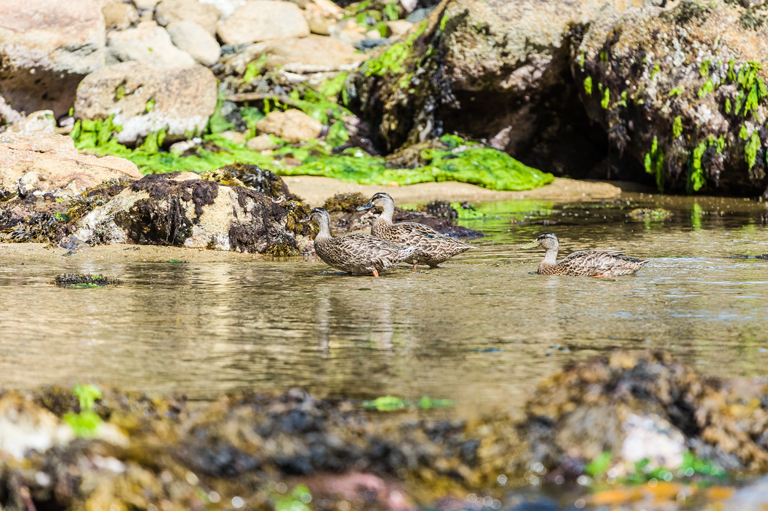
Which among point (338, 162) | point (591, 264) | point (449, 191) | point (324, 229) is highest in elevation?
point (338, 162)

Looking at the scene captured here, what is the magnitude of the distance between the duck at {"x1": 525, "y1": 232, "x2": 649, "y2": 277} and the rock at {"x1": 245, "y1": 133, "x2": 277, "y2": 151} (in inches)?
551

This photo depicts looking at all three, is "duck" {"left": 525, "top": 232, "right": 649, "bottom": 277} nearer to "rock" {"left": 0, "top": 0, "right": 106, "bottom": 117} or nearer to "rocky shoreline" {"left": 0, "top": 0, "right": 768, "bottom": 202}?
"rocky shoreline" {"left": 0, "top": 0, "right": 768, "bottom": 202}

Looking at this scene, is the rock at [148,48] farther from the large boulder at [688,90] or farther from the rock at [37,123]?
the large boulder at [688,90]

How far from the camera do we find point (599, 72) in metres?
21.9

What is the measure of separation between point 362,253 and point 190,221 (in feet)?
12.6

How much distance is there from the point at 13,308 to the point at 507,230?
351 inches

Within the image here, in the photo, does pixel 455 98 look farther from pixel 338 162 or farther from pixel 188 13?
pixel 188 13

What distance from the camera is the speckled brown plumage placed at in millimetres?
9703

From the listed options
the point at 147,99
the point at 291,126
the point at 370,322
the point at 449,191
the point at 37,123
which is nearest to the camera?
the point at 370,322

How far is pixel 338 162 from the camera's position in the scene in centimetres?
2211

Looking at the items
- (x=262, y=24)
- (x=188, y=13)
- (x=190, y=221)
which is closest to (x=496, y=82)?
(x=262, y=24)

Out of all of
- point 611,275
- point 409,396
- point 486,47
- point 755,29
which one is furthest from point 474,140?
point 409,396

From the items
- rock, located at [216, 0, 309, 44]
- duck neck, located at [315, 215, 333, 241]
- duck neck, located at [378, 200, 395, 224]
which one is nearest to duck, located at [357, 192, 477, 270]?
duck neck, located at [378, 200, 395, 224]

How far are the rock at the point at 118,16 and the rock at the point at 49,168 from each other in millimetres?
14332
